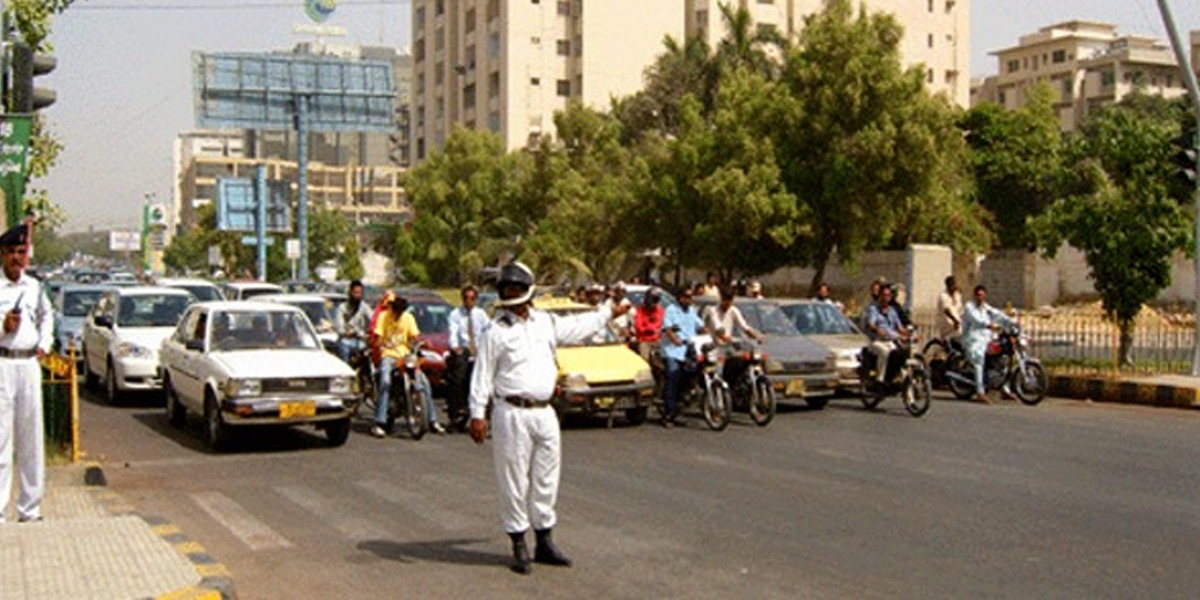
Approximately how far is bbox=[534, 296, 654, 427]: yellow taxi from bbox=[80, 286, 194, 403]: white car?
6639mm

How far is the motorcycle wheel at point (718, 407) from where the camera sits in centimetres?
1659

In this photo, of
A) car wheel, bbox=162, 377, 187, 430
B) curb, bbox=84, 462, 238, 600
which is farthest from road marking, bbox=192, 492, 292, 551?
car wheel, bbox=162, 377, 187, 430

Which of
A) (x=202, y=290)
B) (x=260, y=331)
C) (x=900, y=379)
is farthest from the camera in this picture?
(x=202, y=290)

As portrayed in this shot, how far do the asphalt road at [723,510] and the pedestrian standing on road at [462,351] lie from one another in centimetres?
68

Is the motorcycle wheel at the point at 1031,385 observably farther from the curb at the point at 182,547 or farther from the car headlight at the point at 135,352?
the curb at the point at 182,547

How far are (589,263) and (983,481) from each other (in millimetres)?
36146

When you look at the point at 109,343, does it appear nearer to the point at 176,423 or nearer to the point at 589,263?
the point at 176,423

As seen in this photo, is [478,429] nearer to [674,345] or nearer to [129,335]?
[674,345]

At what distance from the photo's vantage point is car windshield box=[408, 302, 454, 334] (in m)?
21.0

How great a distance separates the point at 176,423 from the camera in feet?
→ 56.6

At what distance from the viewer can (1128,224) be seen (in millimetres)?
21859

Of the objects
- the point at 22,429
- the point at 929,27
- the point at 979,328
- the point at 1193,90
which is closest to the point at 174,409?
the point at 22,429

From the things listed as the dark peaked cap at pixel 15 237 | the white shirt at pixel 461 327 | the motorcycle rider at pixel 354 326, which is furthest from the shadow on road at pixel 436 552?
the motorcycle rider at pixel 354 326

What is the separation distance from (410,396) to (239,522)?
5614 millimetres
